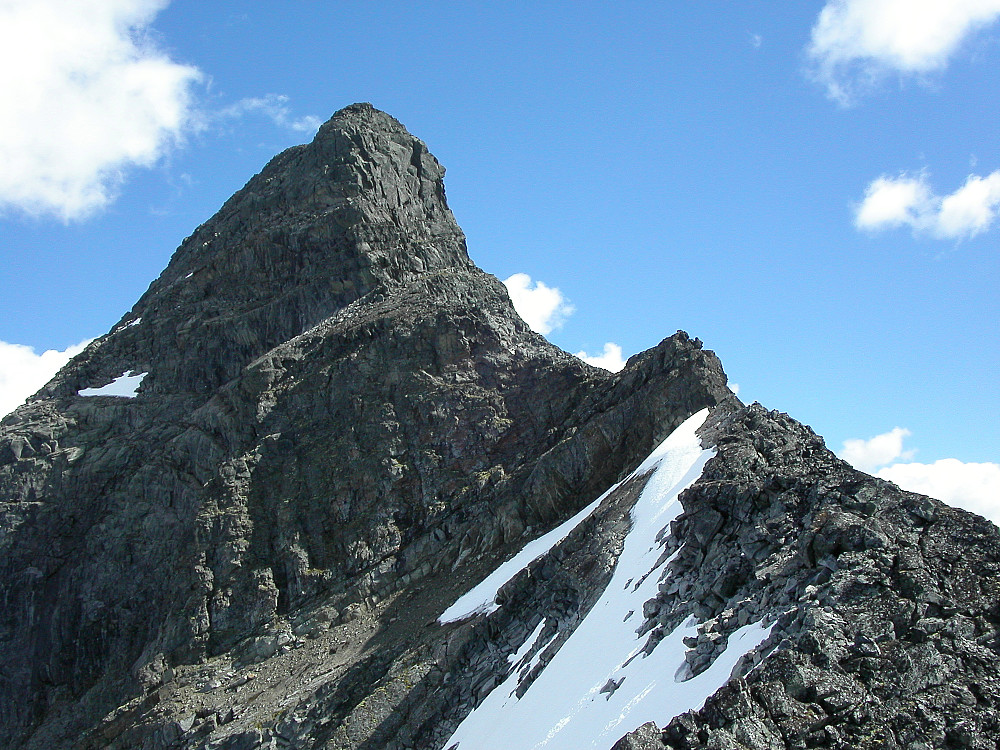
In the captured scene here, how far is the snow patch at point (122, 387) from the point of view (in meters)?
62.1

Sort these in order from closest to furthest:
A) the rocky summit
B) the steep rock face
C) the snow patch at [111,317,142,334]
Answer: the rocky summit
the steep rock face
the snow patch at [111,317,142,334]

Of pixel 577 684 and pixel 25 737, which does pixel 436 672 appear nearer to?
pixel 577 684

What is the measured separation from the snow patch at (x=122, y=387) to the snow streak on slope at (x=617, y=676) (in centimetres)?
3773

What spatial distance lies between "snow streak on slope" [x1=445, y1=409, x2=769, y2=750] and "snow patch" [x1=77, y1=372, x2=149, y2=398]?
37.7 m

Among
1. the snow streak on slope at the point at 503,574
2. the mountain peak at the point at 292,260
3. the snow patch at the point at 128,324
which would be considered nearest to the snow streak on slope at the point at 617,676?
the snow streak on slope at the point at 503,574

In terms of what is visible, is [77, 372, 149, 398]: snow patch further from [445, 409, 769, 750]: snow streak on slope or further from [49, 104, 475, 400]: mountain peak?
[445, 409, 769, 750]: snow streak on slope

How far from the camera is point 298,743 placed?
37.4 metres

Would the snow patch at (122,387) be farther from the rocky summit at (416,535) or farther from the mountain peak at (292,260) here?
the mountain peak at (292,260)

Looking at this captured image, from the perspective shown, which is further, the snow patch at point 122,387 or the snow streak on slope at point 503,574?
the snow patch at point 122,387

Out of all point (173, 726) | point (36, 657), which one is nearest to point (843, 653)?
point (173, 726)

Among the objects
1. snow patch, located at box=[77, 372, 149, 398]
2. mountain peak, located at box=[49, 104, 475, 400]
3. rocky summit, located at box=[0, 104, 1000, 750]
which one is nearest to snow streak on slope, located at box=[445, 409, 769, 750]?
rocky summit, located at box=[0, 104, 1000, 750]

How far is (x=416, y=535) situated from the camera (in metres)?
49.3

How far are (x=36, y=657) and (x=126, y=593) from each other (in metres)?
5.81

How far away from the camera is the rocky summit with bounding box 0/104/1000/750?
71.9ft
